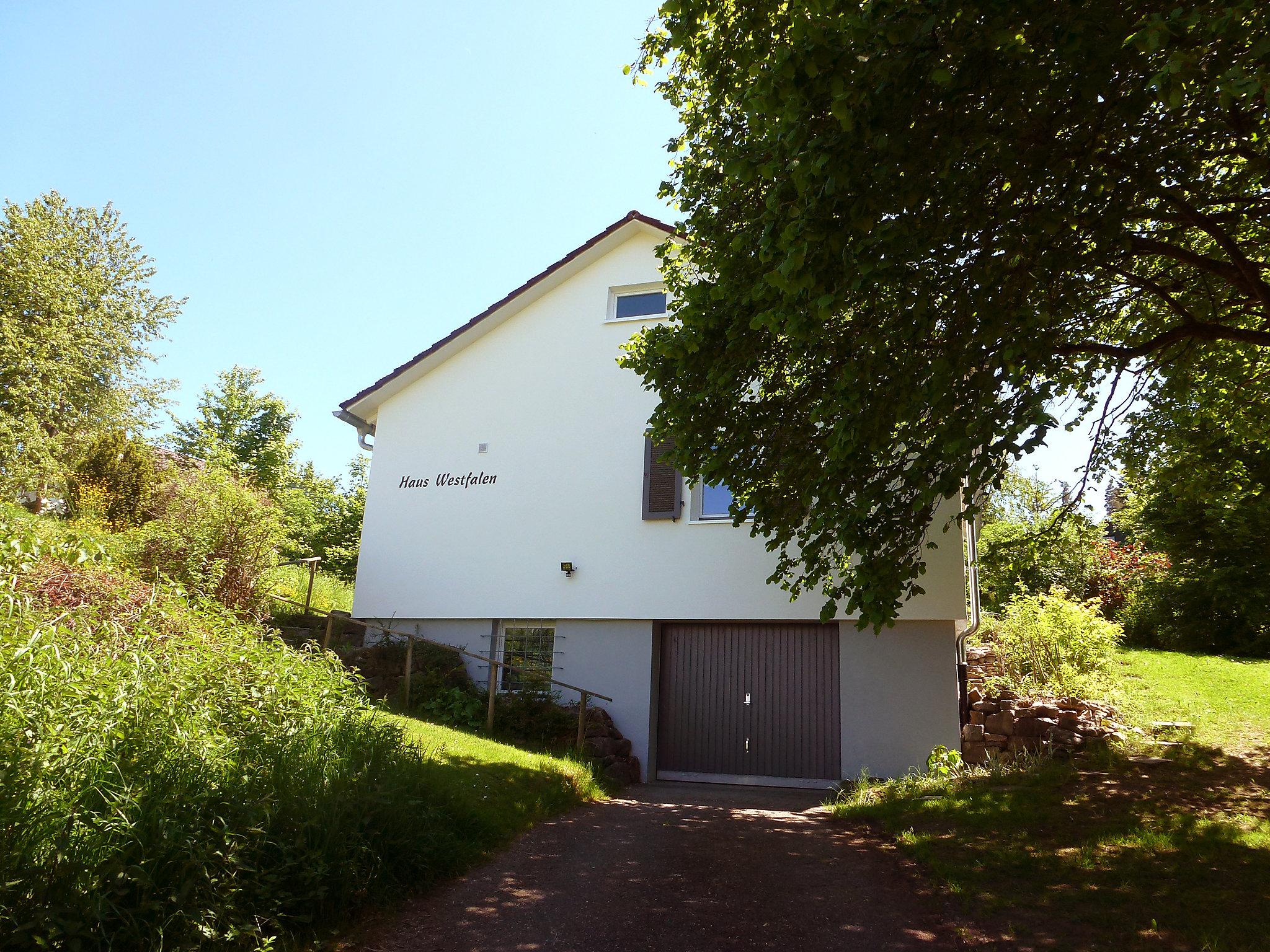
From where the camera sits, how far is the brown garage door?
11.7m

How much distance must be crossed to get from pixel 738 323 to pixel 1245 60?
389 centimetres

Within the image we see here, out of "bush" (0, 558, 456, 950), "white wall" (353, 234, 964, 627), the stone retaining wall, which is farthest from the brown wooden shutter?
"bush" (0, 558, 456, 950)

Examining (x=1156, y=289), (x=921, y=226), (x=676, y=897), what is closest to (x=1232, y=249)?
(x=1156, y=289)

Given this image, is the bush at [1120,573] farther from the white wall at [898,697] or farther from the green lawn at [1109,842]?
the white wall at [898,697]

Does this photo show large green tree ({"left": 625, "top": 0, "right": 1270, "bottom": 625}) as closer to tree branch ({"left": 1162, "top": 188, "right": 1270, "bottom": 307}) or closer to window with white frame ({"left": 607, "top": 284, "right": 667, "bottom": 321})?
tree branch ({"left": 1162, "top": 188, "right": 1270, "bottom": 307})

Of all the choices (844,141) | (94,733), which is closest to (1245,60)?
(844,141)

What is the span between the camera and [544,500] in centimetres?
1341

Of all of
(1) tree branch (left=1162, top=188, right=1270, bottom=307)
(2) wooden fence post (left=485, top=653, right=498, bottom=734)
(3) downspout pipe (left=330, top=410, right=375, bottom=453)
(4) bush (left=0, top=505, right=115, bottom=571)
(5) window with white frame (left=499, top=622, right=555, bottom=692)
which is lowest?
(2) wooden fence post (left=485, top=653, right=498, bottom=734)

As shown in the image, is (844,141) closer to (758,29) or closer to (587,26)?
(758,29)

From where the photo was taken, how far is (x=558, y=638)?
511 inches

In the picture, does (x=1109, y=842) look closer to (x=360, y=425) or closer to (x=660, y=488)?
(x=660, y=488)

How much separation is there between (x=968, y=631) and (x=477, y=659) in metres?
7.31

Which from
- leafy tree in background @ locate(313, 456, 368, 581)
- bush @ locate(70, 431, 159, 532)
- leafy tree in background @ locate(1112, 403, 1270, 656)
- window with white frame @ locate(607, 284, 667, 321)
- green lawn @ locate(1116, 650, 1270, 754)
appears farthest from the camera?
leafy tree in background @ locate(313, 456, 368, 581)

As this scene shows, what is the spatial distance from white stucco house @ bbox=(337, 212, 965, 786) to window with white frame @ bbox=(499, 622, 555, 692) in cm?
4
